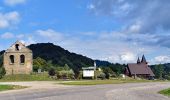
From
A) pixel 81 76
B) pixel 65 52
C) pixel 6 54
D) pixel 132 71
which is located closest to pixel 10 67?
pixel 6 54

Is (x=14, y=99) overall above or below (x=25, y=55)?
below

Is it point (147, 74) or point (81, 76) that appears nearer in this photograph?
point (81, 76)

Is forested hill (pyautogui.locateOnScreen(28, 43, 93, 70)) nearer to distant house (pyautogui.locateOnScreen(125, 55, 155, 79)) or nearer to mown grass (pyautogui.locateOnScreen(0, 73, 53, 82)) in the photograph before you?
distant house (pyautogui.locateOnScreen(125, 55, 155, 79))

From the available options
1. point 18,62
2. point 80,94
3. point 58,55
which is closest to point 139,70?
point 58,55

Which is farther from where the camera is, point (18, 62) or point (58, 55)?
point (58, 55)

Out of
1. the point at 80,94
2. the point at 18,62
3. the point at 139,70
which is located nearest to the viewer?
the point at 80,94

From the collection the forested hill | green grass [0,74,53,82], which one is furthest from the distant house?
green grass [0,74,53,82]

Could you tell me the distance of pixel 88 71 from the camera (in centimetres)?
7888

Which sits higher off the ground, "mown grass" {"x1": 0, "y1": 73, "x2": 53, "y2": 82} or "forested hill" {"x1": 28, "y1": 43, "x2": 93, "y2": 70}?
"forested hill" {"x1": 28, "y1": 43, "x2": 93, "y2": 70}

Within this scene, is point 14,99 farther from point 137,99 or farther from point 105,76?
point 105,76

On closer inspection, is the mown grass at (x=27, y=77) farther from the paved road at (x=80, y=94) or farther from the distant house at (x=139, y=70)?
the distant house at (x=139, y=70)

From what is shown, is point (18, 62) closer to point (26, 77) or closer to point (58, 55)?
point (26, 77)

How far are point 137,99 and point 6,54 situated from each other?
2452 inches

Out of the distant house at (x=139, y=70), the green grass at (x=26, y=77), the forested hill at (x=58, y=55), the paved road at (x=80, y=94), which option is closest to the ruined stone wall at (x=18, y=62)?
the green grass at (x=26, y=77)
